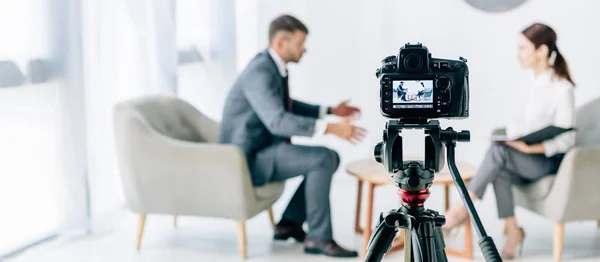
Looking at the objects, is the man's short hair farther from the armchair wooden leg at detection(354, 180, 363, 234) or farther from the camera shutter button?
the camera shutter button

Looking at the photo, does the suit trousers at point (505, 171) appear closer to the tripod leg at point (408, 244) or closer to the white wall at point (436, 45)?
the white wall at point (436, 45)

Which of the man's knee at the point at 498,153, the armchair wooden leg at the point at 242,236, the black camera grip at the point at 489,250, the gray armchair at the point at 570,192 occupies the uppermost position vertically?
the black camera grip at the point at 489,250

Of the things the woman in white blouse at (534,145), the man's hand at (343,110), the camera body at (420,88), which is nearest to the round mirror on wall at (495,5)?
the woman in white blouse at (534,145)

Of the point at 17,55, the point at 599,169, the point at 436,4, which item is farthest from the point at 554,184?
the point at 17,55

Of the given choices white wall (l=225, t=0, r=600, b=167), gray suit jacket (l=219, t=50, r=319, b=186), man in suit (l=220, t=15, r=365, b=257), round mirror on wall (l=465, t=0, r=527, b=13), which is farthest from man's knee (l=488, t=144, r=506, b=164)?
round mirror on wall (l=465, t=0, r=527, b=13)

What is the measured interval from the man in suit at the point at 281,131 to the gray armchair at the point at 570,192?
0.81 metres

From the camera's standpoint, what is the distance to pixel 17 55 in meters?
3.58

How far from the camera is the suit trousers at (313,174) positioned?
146 inches

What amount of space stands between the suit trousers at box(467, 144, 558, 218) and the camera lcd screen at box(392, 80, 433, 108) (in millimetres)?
2083

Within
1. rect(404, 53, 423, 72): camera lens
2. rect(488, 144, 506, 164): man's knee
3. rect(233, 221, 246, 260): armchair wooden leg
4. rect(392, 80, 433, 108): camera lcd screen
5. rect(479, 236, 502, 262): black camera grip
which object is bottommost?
rect(233, 221, 246, 260): armchair wooden leg

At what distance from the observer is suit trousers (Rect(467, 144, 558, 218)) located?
12.0 feet

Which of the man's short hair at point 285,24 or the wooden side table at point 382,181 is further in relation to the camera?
the man's short hair at point 285,24

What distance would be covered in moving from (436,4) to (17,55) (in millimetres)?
2606

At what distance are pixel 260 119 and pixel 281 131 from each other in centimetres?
20
